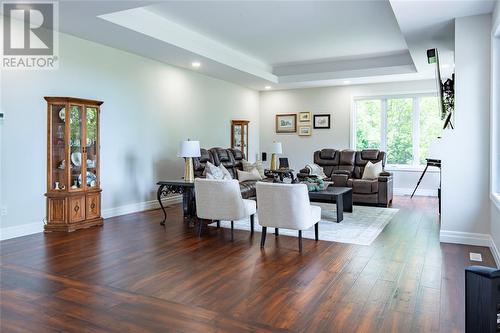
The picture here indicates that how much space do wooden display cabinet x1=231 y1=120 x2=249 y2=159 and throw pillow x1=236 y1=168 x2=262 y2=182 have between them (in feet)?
6.08

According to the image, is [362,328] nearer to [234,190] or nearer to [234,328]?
[234,328]

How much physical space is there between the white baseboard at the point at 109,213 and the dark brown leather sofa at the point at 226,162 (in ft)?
3.92

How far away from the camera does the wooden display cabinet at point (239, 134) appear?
9.22 meters

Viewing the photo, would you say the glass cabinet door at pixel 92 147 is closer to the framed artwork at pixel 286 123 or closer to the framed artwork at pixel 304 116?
the framed artwork at pixel 286 123

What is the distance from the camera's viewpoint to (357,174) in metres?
7.92

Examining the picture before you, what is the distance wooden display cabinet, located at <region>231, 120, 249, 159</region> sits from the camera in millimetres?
9219

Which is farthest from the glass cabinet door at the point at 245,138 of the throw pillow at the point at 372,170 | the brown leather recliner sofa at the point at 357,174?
the throw pillow at the point at 372,170

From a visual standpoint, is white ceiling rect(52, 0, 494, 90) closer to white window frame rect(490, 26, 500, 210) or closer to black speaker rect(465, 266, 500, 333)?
white window frame rect(490, 26, 500, 210)

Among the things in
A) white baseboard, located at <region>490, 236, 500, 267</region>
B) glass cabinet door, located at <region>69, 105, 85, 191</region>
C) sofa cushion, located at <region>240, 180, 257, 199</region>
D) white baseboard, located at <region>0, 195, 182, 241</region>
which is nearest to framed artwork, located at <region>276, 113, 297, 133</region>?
sofa cushion, located at <region>240, 180, 257, 199</region>

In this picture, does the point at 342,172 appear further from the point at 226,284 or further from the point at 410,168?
the point at 226,284

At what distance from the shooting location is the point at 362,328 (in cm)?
231

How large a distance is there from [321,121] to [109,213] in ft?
19.3

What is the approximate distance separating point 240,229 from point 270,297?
2309mm

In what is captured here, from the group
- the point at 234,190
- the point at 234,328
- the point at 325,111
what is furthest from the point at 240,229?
the point at 325,111
